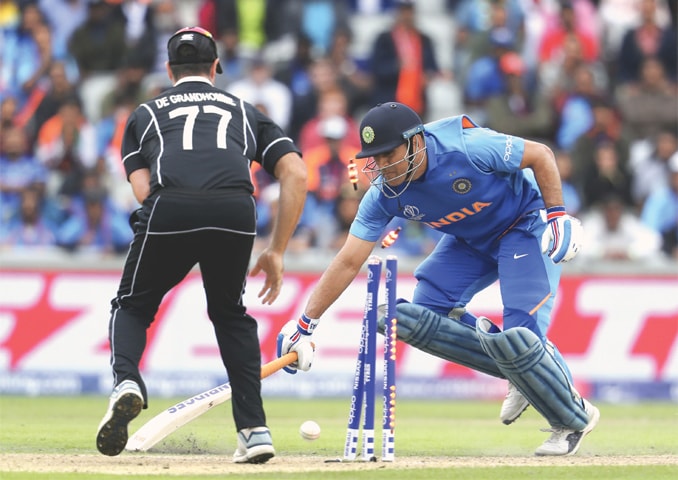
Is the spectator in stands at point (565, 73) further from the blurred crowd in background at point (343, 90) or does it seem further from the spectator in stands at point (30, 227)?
the spectator in stands at point (30, 227)

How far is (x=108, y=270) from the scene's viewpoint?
45.3 feet

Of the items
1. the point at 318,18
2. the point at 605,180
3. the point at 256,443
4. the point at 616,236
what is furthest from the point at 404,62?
the point at 256,443

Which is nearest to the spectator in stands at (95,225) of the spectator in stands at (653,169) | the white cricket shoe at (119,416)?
the spectator in stands at (653,169)

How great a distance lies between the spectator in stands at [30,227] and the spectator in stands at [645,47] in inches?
313

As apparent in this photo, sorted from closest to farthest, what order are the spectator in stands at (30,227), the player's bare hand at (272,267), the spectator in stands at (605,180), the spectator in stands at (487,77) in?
the player's bare hand at (272,267) < the spectator in stands at (30,227) < the spectator in stands at (605,180) < the spectator in stands at (487,77)

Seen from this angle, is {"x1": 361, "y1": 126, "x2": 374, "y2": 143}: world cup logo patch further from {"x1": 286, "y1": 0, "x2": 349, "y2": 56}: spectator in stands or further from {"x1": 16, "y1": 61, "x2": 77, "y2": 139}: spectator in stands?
{"x1": 286, "y1": 0, "x2": 349, "y2": 56}: spectator in stands

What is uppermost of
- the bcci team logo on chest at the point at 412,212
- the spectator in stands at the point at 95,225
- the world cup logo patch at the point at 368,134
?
the spectator in stands at the point at 95,225

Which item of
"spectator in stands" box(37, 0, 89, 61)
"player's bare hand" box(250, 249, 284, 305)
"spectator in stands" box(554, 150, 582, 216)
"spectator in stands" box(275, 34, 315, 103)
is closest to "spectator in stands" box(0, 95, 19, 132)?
"spectator in stands" box(37, 0, 89, 61)

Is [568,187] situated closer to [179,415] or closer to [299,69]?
[299,69]

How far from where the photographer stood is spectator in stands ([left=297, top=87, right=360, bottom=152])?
51.0 ft

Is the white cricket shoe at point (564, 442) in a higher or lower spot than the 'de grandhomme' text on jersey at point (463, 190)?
lower

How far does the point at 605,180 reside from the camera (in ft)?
50.2

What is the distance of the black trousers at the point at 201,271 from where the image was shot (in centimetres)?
673

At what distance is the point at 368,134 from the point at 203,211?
111cm
